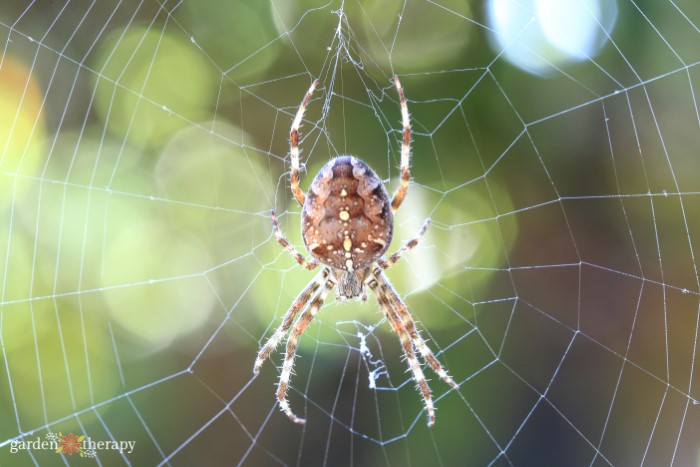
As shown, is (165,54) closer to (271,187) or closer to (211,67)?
(211,67)

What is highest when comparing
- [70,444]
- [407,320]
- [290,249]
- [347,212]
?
[347,212]

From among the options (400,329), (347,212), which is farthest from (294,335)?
(347,212)

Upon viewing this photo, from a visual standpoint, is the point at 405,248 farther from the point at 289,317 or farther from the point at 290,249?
the point at 289,317

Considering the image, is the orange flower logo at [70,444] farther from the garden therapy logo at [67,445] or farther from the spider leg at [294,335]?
the spider leg at [294,335]

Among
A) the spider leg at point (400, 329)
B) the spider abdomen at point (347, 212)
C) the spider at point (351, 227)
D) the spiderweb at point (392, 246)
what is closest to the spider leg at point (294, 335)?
the spider at point (351, 227)

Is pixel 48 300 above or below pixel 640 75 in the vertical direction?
below

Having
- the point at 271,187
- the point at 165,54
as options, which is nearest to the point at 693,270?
the point at 271,187
